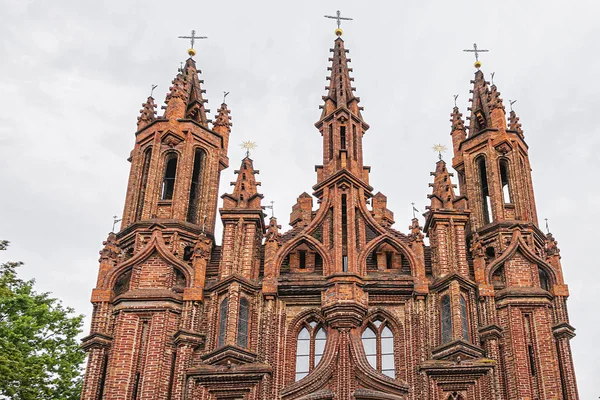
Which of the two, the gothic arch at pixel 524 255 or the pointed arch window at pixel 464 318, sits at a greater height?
the gothic arch at pixel 524 255

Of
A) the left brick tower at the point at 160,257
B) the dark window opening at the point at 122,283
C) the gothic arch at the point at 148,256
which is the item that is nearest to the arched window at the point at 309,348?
the left brick tower at the point at 160,257

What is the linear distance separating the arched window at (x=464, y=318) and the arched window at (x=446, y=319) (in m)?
0.31

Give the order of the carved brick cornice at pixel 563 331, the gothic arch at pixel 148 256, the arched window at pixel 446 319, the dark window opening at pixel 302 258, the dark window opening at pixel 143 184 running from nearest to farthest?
the arched window at pixel 446 319 < the carved brick cornice at pixel 563 331 < the gothic arch at pixel 148 256 < the dark window opening at pixel 302 258 < the dark window opening at pixel 143 184

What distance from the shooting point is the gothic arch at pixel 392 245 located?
73.2 feet

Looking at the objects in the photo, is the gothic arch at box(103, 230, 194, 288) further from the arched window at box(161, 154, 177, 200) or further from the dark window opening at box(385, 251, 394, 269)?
the dark window opening at box(385, 251, 394, 269)

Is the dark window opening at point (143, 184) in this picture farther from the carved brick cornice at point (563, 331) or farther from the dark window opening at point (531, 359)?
the carved brick cornice at point (563, 331)

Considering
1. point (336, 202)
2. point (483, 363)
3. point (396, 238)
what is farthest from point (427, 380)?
point (336, 202)

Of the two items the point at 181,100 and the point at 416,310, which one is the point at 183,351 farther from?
the point at 181,100

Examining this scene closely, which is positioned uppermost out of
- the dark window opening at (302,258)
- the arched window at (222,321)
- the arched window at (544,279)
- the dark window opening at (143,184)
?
the dark window opening at (143,184)

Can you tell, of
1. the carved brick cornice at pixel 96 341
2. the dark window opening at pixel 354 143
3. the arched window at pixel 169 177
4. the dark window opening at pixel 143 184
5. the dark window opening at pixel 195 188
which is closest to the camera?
the carved brick cornice at pixel 96 341

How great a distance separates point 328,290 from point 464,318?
359 centimetres

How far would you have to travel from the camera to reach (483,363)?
20.2 meters

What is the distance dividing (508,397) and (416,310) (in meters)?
3.17

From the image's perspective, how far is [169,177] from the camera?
2580 cm
